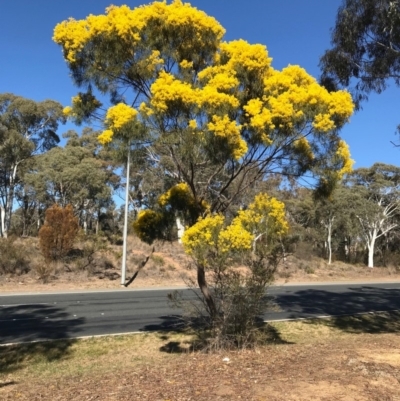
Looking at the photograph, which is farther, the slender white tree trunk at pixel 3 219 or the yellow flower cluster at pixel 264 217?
the slender white tree trunk at pixel 3 219

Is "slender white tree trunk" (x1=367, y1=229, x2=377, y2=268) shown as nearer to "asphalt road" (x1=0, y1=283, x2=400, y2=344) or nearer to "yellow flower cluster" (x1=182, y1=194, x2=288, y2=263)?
"asphalt road" (x1=0, y1=283, x2=400, y2=344)

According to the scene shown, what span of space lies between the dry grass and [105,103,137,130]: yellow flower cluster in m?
3.72

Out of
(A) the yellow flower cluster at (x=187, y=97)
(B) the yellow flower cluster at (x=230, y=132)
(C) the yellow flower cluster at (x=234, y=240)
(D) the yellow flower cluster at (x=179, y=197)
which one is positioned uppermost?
(A) the yellow flower cluster at (x=187, y=97)

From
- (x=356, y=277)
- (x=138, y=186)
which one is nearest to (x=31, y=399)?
(x=356, y=277)

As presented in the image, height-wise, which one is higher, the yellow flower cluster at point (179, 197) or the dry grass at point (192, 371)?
the yellow flower cluster at point (179, 197)

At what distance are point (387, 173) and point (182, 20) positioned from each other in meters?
44.5

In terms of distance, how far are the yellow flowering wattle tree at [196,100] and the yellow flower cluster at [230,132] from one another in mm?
17

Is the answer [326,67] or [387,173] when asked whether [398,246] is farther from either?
[326,67]

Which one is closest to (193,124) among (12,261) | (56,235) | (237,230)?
(237,230)

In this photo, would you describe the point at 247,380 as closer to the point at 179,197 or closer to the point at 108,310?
the point at 179,197

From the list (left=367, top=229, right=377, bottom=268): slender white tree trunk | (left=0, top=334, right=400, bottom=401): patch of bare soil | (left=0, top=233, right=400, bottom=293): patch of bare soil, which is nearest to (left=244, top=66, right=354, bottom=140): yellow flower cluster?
(left=0, top=334, right=400, bottom=401): patch of bare soil

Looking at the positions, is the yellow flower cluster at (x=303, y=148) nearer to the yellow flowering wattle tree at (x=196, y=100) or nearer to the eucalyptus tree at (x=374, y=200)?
the yellow flowering wattle tree at (x=196, y=100)

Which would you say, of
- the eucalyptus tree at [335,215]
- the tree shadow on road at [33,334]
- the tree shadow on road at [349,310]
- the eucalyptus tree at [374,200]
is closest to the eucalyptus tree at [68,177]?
the eucalyptus tree at [335,215]

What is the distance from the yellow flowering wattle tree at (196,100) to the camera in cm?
744
